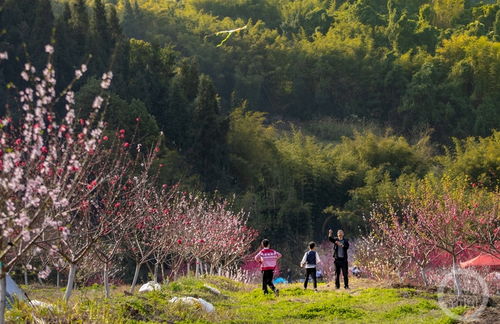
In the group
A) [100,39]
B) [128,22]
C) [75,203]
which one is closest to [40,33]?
[100,39]

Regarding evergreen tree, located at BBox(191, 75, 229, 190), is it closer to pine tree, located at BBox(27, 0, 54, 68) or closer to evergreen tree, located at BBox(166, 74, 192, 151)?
evergreen tree, located at BBox(166, 74, 192, 151)

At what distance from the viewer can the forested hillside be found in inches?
1731

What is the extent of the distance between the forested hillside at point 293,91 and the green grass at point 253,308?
27.5 feet

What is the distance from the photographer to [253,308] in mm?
15891

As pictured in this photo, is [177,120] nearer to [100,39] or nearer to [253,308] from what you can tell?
[100,39]

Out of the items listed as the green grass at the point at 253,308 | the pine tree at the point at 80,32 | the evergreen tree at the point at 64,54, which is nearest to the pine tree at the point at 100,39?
the pine tree at the point at 80,32

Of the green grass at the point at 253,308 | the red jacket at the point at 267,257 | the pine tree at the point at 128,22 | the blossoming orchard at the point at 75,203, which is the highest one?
the pine tree at the point at 128,22

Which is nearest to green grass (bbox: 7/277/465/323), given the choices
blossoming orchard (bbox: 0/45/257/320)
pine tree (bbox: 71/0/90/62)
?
blossoming orchard (bbox: 0/45/257/320)

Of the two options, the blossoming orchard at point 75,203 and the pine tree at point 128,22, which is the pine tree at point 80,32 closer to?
the blossoming orchard at point 75,203

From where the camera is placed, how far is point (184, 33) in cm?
7350

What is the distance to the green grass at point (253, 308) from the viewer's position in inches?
463

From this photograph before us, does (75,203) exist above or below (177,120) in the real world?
below

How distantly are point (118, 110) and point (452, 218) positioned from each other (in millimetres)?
20859

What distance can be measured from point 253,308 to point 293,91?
54.3 m
